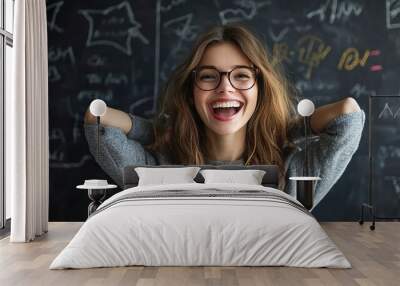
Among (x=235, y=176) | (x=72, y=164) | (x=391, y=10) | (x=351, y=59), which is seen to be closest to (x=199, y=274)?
(x=235, y=176)

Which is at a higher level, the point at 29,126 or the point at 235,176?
the point at 29,126

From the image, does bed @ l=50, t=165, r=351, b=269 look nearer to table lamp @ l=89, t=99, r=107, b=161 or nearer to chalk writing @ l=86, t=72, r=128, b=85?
table lamp @ l=89, t=99, r=107, b=161

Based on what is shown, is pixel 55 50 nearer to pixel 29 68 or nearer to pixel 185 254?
pixel 29 68

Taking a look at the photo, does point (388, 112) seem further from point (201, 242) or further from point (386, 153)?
point (201, 242)

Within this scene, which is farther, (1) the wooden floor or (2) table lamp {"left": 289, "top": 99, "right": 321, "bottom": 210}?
(2) table lamp {"left": 289, "top": 99, "right": 321, "bottom": 210}

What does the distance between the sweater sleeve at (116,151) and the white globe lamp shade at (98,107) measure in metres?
0.27

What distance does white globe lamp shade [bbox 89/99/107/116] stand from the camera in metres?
6.65

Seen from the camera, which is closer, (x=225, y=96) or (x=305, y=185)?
(x=305, y=185)

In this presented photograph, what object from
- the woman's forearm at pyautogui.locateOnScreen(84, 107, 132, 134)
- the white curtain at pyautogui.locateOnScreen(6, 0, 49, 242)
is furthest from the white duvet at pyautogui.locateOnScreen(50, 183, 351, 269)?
the woman's forearm at pyautogui.locateOnScreen(84, 107, 132, 134)

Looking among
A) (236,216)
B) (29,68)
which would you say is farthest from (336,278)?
(29,68)

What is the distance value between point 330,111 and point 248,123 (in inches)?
35.8

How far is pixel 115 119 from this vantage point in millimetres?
6969

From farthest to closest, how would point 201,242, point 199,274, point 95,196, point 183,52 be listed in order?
point 183,52
point 95,196
point 201,242
point 199,274

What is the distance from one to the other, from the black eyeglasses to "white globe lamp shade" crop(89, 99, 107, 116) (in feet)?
3.48
